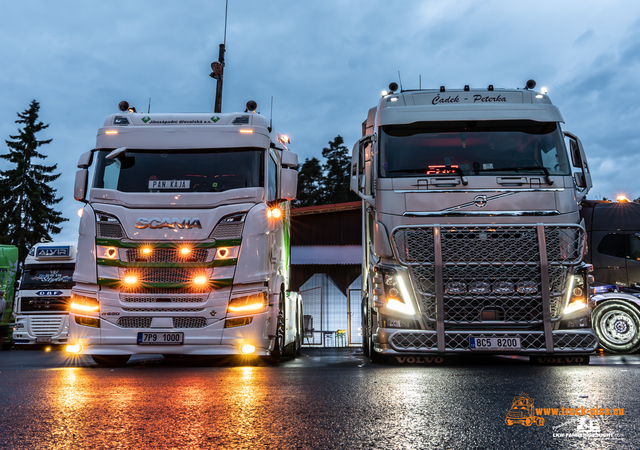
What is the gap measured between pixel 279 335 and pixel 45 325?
12502 millimetres

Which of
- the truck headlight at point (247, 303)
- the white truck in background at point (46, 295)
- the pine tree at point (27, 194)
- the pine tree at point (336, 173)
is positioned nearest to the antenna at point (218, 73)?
the white truck in background at point (46, 295)

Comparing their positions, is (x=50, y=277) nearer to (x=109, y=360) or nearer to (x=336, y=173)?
(x=109, y=360)

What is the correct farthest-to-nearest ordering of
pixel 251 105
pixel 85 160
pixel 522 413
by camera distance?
pixel 251 105 < pixel 85 160 < pixel 522 413

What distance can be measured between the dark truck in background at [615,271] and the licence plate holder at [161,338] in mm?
7641

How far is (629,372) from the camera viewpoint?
22.0 ft

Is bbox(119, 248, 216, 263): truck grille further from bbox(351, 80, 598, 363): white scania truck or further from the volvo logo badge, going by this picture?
the volvo logo badge

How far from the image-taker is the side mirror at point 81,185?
918cm

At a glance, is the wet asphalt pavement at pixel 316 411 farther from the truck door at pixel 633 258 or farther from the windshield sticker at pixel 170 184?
the truck door at pixel 633 258

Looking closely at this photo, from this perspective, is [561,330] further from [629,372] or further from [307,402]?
[307,402]

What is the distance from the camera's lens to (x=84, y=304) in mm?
8609

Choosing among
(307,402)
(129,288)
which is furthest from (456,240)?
(129,288)

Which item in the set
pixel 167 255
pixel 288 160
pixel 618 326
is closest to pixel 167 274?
pixel 167 255

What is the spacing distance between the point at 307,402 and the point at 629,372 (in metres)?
3.99

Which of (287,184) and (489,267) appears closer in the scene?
(489,267)
